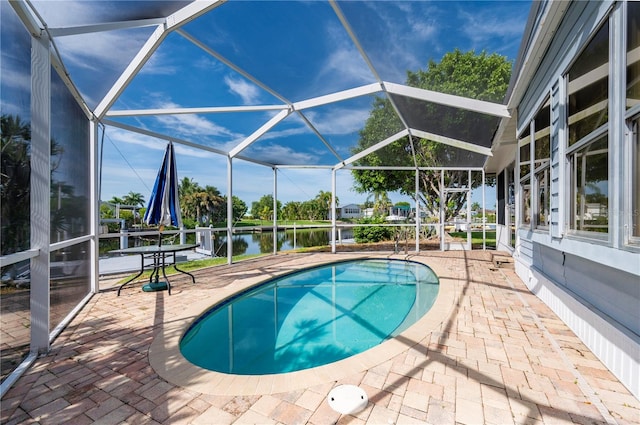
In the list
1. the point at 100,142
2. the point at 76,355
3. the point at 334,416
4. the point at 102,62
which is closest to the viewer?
the point at 334,416

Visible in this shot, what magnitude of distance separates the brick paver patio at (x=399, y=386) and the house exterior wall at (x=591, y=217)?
307 mm

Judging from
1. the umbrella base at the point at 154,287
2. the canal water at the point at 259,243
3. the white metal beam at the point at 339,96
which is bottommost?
the canal water at the point at 259,243

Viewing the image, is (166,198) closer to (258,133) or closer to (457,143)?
(258,133)

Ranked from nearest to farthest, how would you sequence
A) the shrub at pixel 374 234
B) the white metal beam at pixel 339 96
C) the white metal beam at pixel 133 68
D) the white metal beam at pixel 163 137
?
the white metal beam at pixel 133 68, the white metal beam at pixel 163 137, the white metal beam at pixel 339 96, the shrub at pixel 374 234

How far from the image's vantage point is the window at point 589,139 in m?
2.35

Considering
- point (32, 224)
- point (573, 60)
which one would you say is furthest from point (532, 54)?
point (32, 224)

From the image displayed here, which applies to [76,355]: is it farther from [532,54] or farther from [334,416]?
[532,54]

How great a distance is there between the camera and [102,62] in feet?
12.1

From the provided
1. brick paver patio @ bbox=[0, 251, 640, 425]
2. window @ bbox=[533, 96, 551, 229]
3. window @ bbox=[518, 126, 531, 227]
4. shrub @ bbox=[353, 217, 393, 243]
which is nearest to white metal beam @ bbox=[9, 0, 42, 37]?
brick paver patio @ bbox=[0, 251, 640, 425]

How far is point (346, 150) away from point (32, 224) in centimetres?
748

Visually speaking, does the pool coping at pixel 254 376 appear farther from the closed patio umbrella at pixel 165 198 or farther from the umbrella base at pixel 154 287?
the closed patio umbrella at pixel 165 198

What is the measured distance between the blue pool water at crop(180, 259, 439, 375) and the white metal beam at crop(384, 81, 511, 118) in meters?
3.74

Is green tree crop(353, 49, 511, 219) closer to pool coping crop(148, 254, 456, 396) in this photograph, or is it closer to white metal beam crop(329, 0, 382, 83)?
white metal beam crop(329, 0, 382, 83)

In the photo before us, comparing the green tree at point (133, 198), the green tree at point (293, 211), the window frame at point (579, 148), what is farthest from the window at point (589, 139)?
the green tree at point (133, 198)
